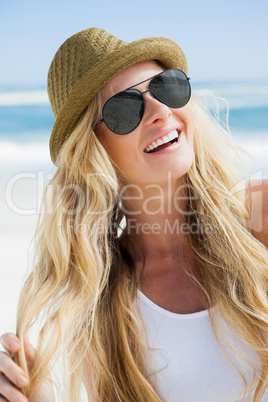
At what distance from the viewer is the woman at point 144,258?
6.67 feet

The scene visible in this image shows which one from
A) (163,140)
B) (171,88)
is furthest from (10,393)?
(171,88)

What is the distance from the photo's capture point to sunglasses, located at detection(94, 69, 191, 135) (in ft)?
7.09

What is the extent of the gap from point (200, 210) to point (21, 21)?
56.0 ft

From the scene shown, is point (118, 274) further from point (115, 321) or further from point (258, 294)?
point (258, 294)

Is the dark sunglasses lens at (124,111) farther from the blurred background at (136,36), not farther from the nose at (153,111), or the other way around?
the blurred background at (136,36)

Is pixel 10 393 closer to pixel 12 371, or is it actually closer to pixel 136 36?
pixel 12 371

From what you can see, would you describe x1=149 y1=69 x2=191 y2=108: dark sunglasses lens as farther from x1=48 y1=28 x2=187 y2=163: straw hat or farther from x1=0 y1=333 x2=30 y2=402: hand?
x1=0 y1=333 x2=30 y2=402: hand

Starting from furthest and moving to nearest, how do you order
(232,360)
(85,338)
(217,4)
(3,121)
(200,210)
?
(217,4), (3,121), (200,210), (85,338), (232,360)

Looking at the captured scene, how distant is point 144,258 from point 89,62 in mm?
984

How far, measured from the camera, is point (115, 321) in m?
2.26

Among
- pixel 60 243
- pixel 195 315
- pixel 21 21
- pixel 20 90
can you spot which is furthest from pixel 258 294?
pixel 21 21

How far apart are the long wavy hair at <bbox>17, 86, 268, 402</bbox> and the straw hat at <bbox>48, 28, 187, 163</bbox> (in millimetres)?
81

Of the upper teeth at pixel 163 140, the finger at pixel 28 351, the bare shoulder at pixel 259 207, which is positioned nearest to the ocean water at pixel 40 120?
the bare shoulder at pixel 259 207

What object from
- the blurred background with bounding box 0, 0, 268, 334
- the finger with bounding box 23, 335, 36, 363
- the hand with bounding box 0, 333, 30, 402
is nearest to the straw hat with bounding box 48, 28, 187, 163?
the finger with bounding box 23, 335, 36, 363
